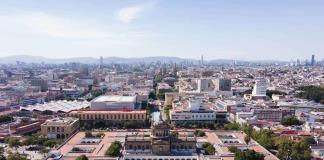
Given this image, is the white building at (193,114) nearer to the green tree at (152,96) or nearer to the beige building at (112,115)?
the beige building at (112,115)

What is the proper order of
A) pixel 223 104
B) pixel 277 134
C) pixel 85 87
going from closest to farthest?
pixel 277 134
pixel 223 104
pixel 85 87

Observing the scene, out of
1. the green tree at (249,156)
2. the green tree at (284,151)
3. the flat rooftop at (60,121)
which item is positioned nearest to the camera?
the green tree at (249,156)

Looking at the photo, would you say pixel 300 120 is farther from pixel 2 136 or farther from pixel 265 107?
pixel 2 136

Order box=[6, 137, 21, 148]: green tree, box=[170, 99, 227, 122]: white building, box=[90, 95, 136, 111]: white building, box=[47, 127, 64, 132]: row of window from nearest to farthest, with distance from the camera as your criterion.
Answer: box=[6, 137, 21, 148]: green tree
box=[47, 127, 64, 132]: row of window
box=[170, 99, 227, 122]: white building
box=[90, 95, 136, 111]: white building

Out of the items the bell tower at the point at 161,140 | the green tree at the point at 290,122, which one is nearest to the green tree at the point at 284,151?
the bell tower at the point at 161,140

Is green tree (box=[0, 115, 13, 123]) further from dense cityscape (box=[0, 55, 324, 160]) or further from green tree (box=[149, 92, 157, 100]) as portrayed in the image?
green tree (box=[149, 92, 157, 100])

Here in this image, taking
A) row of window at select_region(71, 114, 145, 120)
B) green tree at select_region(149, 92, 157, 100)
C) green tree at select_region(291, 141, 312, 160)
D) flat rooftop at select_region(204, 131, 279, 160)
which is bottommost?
green tree at select_region(149, 92, 157, 100)

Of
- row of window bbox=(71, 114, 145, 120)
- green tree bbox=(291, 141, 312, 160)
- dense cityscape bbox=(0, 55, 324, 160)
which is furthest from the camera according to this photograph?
row of window bbox=(71, 114, 145, 120)

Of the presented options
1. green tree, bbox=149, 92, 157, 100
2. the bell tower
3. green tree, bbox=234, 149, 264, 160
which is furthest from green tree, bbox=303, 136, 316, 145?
green tree, bbox=149, 92, 157, 100

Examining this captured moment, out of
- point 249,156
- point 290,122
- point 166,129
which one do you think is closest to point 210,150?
point 166,129

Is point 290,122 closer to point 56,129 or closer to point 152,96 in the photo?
point 56,129

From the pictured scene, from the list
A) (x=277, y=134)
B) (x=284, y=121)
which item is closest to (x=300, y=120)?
(x=284, y=121)
